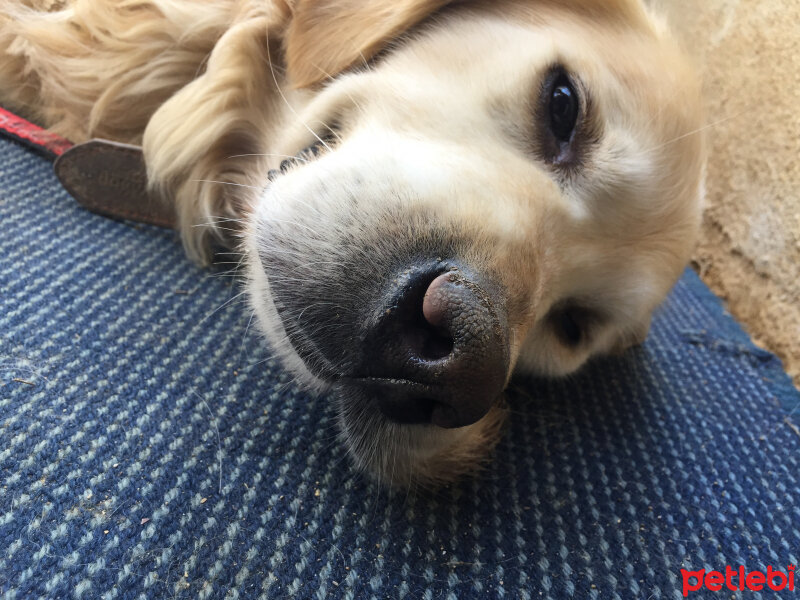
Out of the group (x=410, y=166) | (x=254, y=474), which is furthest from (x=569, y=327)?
(x=254, y=474)

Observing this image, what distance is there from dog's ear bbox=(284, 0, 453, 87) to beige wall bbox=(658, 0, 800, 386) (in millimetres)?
1043

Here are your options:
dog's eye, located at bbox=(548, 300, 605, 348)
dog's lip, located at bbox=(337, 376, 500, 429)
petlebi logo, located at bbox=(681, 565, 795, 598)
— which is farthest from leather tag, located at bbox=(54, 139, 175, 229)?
petlebi logo, located at bbox=(681, 565, 795, 598)

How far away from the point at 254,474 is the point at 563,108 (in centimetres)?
85

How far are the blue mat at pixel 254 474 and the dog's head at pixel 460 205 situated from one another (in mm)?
101

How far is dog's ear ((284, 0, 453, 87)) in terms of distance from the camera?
3.56 ft

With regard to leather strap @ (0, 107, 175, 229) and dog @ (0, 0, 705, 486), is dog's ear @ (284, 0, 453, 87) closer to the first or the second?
dog @ (0, 0, 705, 486)

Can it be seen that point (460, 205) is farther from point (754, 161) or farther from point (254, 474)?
point (754, 161)

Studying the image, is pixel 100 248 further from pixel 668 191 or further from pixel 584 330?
pixel 668 191

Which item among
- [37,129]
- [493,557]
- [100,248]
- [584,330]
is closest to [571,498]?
[493,557]

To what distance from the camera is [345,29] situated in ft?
3.59

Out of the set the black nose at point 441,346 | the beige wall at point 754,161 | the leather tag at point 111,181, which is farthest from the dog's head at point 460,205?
the beige wall at point 754,161

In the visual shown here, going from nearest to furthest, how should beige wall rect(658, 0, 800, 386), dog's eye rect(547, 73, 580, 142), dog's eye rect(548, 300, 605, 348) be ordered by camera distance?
1. dog's eye rect(547, 73, 580, 142)
2. dog's eye rect(548, 300, 605, 348)
3. beige wall rect(658, 0, 800, 386)

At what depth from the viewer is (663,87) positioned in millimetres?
1097

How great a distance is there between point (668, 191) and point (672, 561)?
69 cm
